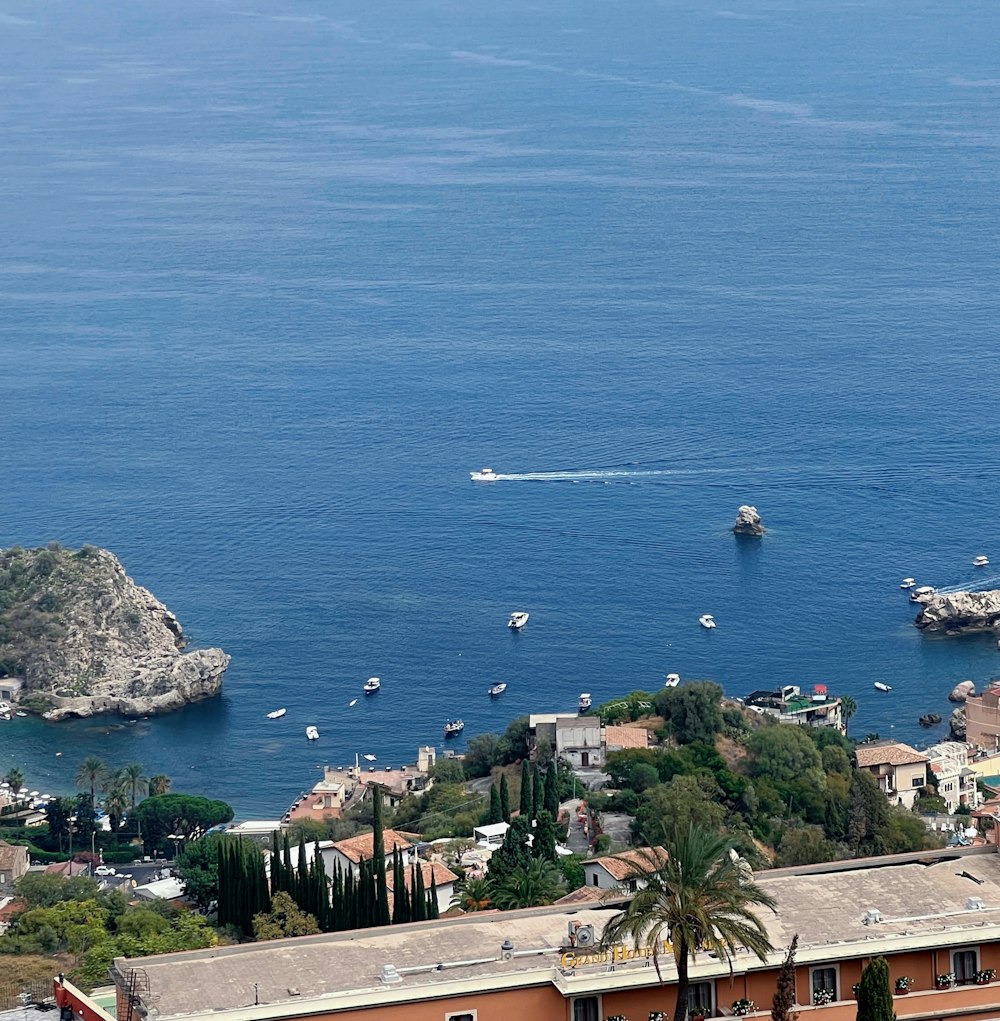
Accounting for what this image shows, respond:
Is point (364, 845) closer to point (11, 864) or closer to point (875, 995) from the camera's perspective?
point (11, 864)

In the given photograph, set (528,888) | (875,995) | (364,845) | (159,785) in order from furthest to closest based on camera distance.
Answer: (159,785) < (364,845) < (528,888) < (875,995)

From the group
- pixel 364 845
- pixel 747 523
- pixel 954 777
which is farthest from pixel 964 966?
pixel 747 523

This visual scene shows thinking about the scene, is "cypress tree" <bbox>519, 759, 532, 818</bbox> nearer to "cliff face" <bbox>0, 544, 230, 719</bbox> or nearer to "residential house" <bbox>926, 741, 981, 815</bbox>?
"residential house" <bbox>926, 741, 981, 815</bbox>

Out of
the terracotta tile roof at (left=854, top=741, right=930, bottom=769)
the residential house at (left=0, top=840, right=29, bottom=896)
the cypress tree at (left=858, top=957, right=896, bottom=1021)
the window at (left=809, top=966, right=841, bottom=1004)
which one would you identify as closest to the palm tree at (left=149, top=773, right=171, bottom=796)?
the residential house at (left=0, top=840, right=29, bottom=896)

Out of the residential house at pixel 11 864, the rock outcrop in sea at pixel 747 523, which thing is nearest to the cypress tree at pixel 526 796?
the residential house at pixel 11 864

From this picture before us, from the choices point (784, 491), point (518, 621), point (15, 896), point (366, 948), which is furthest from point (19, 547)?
point (366, 948)

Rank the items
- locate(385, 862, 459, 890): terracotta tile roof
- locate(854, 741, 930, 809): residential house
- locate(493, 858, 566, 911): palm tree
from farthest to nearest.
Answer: locate(854, 741, 930, 809): residential house < locate(385, 862, 459, 890): terracotta tile roof < locate(493, 858, 566, 911): palm tree

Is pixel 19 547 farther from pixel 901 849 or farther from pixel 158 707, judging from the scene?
pixel 901 849
